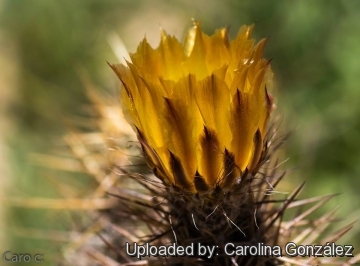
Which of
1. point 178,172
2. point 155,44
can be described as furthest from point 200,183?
point 155,44

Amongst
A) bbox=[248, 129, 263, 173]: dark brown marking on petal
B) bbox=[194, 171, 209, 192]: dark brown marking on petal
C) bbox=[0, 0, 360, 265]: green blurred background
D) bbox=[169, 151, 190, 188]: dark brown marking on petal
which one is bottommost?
bbox=[194, 171, 209, 192]: dark brown marking on petal

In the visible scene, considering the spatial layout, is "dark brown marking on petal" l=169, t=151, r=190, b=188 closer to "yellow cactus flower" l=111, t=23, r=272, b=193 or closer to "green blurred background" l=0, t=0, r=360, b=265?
"yellow cactus flower" l=111, t=23, r=272, b=193

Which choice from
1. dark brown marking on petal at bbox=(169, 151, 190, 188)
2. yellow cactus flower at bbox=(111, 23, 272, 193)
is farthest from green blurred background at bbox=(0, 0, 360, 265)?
dark brown marking on petal at bbox=(169, 151, 190, 188)

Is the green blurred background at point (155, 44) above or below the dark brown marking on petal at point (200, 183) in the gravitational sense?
above

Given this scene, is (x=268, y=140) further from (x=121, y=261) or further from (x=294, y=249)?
(x=121, y=261)

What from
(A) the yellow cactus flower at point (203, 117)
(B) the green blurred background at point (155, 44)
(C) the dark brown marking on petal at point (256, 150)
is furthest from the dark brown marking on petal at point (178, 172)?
(B) the green blurred background at point (155, 44)

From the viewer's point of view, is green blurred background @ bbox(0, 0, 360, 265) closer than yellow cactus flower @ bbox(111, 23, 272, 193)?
No

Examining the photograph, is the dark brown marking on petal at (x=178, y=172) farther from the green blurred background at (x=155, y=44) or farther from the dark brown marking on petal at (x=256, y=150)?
the green blurred background at (x=155, y=44)

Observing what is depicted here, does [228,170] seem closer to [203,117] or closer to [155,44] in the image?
[203,117]
